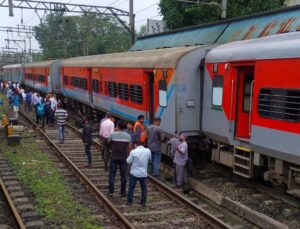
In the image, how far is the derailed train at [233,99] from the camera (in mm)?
8773

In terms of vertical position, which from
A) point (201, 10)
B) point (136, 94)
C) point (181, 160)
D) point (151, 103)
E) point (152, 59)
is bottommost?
point (181, 160)

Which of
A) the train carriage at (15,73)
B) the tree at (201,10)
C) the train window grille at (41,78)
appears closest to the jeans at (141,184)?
the tree at (201,10)

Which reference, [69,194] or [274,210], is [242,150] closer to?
[274,210]

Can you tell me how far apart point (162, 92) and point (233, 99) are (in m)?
2.85

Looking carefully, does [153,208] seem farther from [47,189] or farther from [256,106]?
[256,106]

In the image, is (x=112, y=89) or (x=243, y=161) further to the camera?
(x=112, y=89)

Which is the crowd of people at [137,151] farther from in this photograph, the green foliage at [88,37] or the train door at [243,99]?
the green foliage at [88,37]

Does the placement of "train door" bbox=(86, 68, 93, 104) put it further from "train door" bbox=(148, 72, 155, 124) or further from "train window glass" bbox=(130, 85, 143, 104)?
"train door" bbox=(148, 72, 155, 124)

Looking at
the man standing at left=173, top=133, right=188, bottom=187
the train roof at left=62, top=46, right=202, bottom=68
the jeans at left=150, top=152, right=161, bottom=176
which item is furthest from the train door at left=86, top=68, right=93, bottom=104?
the man standing at left=173, top=133, right=188, bottom=187

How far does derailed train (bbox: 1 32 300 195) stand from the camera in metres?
8.77

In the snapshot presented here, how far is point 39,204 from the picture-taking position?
10.0 metres

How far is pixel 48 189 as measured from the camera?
11.2m

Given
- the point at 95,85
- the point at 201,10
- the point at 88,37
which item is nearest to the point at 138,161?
the point at 95,85

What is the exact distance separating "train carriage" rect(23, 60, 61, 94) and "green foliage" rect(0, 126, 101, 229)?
55.6 feet
